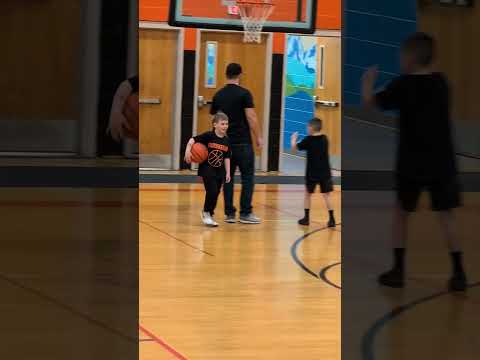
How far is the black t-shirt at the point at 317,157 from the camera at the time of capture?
22.8 ft

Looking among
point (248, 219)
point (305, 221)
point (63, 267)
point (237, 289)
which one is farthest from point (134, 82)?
point (305, 221)

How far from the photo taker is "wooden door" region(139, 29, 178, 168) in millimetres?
10836

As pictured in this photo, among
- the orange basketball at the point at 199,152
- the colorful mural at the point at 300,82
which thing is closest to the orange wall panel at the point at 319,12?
the colorful mural at the point at 300,82

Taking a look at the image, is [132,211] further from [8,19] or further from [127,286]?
[8,19]

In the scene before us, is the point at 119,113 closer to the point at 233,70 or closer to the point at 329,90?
the point at 233,70

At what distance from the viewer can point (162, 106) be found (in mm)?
10984

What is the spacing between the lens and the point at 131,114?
1922 millimetres

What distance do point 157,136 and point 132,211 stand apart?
9143 mm

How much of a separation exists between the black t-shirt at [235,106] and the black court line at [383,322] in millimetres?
4685

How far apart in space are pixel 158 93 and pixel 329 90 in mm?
2232

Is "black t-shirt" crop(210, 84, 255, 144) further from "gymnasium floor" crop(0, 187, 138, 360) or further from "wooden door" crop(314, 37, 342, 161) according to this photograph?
"wooden door" crop(314, 37, 342, 161)

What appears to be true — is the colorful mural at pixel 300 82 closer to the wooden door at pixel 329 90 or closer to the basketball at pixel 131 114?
the wooden door at pixel 329 90

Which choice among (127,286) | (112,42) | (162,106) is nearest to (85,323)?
(127,286)

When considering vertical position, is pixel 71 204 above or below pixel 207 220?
above
